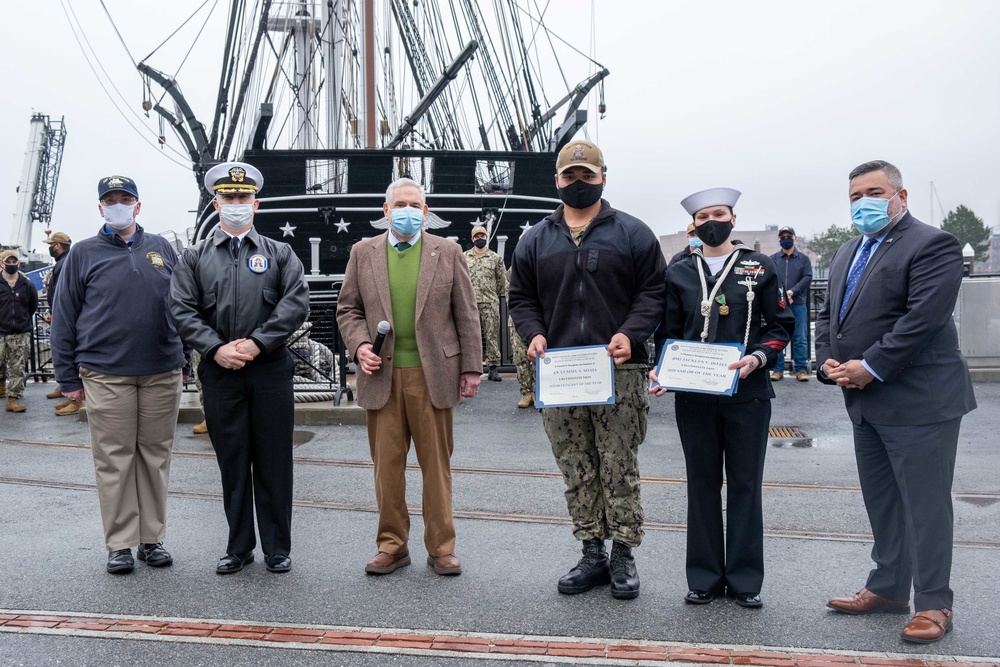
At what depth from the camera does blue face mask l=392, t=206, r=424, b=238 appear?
4820 millimetres

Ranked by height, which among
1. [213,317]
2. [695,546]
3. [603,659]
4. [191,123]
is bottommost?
[603,659]

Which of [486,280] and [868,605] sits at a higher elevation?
[486,280]

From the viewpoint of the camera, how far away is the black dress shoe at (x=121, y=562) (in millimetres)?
4801

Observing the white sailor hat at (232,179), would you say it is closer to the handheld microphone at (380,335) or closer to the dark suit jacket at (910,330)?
the handheld microphone at (380,335)

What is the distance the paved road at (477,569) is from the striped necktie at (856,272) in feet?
4.71

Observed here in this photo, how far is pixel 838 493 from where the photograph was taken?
6.36 metres

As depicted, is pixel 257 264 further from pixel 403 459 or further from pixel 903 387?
pixel 903 387

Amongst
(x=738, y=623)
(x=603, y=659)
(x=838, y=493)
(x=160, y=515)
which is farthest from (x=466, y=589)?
(x=838, y=493)

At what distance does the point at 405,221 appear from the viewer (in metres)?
4.82

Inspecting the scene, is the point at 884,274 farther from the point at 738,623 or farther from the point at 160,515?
the point at 160,515

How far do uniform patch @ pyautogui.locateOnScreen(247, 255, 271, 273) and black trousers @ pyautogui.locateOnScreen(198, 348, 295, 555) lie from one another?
0.48 metres

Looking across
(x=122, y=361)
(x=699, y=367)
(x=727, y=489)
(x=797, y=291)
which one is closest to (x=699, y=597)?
(x=727, y=489)

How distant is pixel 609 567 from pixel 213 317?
254cm

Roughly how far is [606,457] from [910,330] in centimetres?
152
